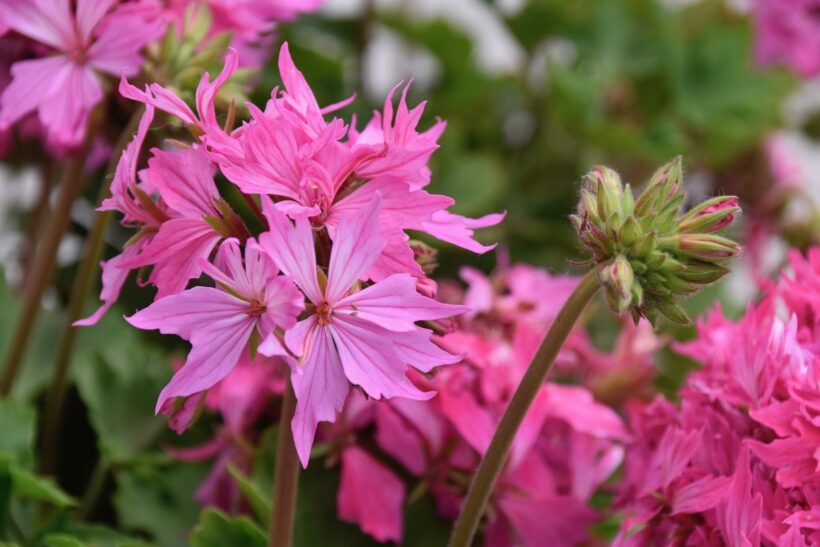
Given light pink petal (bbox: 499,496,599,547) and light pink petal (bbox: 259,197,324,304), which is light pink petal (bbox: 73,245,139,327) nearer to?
light pink petal (bbox: 259,197,324,304)

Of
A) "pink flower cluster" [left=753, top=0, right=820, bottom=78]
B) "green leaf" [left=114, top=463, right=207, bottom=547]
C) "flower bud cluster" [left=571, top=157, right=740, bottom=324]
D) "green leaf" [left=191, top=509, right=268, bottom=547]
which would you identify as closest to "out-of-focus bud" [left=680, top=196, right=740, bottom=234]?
"flower bud cluster" [left=571, top=157, right=740, bottom=324]

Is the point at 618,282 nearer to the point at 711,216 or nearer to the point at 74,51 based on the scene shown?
the point at 711,216

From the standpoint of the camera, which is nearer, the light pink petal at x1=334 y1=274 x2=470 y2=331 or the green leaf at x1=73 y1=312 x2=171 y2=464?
the light pink petal at x1=334 y1=274 x2=470 y2=331

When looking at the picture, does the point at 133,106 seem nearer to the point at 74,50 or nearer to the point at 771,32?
the point at 74,50

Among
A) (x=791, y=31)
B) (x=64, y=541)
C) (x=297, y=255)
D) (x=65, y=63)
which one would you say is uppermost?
(x=791, y=31)

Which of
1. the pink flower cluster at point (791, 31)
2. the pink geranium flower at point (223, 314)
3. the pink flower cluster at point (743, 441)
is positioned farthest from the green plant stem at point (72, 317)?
the pink flower cluster at point (791, 31)

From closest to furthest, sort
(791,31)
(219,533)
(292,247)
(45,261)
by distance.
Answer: (292,247), (219,533), (45,261), (791,31)

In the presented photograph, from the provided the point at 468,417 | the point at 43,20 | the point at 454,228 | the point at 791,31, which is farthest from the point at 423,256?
the point at 791,31
